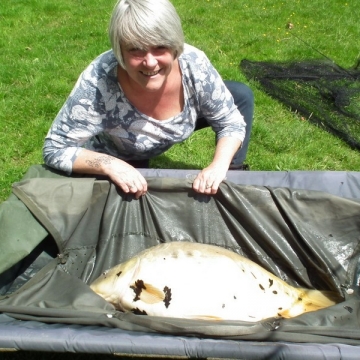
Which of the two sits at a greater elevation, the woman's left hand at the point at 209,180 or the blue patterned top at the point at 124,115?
the blue patterned top at the point at 124,115

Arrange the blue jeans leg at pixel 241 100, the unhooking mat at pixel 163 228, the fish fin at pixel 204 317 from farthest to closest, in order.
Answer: the blue jeans leg at pixel 241 100 < the unhooking mat at pixel 163 228 < the fish fin at pixel 204 317

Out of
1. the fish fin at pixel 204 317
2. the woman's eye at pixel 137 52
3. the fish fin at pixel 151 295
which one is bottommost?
the fish fin at pixel 204 317

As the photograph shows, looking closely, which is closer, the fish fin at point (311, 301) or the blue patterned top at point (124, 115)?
the fish fin at point (311, 301)

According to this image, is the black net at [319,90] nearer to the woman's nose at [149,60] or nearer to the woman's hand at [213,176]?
the woman's hand at [213,176]

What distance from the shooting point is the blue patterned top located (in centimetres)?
276

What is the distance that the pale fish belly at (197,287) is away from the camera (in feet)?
7.91

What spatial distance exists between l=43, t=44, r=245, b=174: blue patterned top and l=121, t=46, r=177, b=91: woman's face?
17 cm

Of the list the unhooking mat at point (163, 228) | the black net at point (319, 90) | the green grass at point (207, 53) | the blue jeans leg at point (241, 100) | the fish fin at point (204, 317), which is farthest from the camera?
the black net at point (319, 90)

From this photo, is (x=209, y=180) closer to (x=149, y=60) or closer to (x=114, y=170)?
(x=114, y=170)

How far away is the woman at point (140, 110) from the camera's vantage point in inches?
102

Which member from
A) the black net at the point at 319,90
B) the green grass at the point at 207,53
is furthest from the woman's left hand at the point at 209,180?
the black net at the point at 319,90

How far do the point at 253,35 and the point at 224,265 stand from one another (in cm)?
426

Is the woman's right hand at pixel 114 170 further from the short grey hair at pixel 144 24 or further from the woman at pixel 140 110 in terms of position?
the short grey hair at pixel 144 24

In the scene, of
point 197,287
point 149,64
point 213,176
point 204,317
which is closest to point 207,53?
point 213,176
